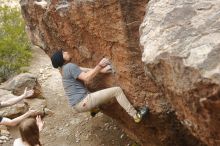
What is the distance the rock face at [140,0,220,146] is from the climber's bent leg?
2.05m

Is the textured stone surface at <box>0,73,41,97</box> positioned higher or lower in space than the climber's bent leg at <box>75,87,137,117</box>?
lower

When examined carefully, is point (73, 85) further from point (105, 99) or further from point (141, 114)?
point (141, 114)

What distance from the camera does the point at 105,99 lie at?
741 centimetres

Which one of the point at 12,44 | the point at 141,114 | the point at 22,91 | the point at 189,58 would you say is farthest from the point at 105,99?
the point at 12,44

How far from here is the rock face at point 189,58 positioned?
13.9ft

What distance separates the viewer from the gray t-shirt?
24.3 ft

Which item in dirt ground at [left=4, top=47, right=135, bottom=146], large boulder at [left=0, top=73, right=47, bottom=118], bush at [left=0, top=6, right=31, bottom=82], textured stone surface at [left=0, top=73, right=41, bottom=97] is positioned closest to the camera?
dirt ground at [left=4, top=47, right=135, bottom=146]

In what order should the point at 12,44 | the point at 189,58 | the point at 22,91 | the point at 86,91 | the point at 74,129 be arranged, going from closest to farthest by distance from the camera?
the point at 189,58, the point at 86,91, the point at 74,129, the point at 22,91, the point at 12,44

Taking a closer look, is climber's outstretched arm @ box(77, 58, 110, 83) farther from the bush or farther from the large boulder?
the bush

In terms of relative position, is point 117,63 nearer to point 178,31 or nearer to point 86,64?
point 86,64

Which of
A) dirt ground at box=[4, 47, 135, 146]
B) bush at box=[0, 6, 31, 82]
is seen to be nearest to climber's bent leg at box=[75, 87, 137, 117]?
dirt ground at box=[4, 47, 135, 146]

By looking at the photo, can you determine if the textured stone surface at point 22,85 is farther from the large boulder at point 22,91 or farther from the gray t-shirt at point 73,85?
the gray t-shirt at point 73,85

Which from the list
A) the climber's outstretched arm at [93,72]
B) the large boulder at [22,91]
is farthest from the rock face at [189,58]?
the large boulder at [22,91]

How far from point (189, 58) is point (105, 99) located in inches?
125
